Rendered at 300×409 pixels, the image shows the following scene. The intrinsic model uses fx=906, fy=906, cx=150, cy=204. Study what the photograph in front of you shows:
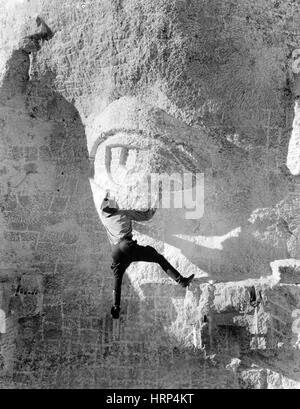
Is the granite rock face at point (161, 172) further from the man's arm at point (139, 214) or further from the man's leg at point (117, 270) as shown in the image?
the man's leg at point (117, 270)

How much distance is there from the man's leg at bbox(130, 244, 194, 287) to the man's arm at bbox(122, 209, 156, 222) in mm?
273

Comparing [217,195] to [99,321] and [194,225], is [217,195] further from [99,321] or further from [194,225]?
[99,321]

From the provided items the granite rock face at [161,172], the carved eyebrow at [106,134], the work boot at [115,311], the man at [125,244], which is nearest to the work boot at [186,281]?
the man at [125,244]

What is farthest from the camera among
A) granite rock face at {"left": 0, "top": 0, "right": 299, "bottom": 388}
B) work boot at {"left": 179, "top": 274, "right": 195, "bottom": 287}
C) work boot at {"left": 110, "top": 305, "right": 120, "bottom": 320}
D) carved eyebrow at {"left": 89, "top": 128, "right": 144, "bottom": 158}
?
carved eyebrow at {"left": 89, "top": 128, "right": 144, "bottom": 158}

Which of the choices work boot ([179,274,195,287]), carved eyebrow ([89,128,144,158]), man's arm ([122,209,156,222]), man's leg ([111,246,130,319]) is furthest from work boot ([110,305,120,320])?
carved eyebrow ([89,128,144,158])

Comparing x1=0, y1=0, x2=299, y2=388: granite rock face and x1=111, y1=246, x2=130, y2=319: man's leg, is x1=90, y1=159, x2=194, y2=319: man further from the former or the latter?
x1=0, y1=0, x2=299, y2=388: granite rock face

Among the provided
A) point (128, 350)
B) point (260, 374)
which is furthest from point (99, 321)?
point (260, 374)

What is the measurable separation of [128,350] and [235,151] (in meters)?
2.33

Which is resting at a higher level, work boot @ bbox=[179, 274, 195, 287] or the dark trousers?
the dark trousers

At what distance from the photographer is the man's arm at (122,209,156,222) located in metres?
8.73

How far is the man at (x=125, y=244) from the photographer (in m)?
8.70

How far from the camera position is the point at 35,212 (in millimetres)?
9797

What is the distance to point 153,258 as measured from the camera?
8.73 meters

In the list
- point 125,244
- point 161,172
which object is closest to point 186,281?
point 125,244
